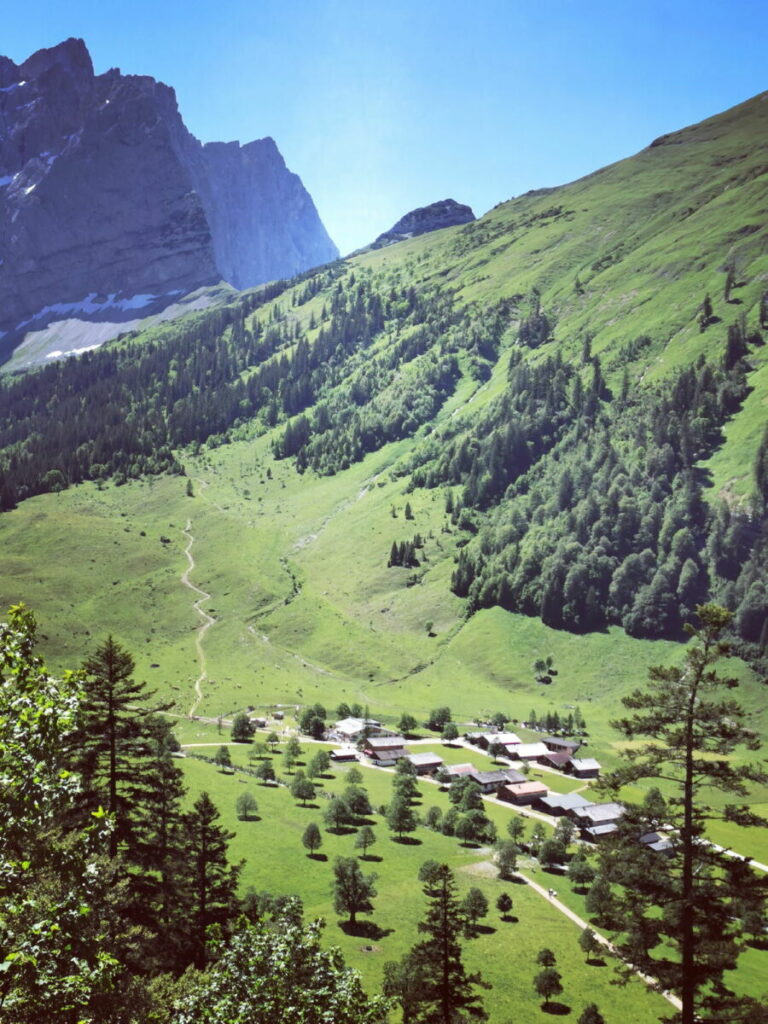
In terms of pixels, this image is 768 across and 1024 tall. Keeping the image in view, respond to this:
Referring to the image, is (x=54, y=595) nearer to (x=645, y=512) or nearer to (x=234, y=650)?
(x=234, y=650)

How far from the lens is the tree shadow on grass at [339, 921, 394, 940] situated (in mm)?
64613

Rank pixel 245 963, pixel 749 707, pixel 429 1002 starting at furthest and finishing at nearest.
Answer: pixel 749 707 < pixel 429 1002 < pixel 245 963

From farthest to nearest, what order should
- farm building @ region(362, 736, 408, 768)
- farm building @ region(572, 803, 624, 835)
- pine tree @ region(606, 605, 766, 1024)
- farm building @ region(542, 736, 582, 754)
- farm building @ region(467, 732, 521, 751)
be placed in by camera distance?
1. farm building @ region(467, 732, 521, 751)
2. farm building @ region(542, 736, 582, 754)
3. farm building @ region(362, 736, 408, 768)
4. farm building @ region(572, 803, 624, 835)
5. pine tree @ region(606, 605, 766, 1024)

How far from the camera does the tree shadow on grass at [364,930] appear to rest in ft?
212

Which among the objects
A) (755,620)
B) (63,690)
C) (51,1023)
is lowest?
(755,620)

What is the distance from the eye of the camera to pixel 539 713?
149250 millimetres

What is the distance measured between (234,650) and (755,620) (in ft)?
394

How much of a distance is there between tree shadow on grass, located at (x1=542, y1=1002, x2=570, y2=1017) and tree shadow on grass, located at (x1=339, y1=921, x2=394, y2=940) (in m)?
15.4

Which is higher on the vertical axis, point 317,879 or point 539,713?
point 317,879

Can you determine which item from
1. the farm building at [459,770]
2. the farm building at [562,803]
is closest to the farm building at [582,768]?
the farm building at [562,803]

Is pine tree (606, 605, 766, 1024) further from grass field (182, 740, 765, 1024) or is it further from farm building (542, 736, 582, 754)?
farm building (542, 736, 582, 754)

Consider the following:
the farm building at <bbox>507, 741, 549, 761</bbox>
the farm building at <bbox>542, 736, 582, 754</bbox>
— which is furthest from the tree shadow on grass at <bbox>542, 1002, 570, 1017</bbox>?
the farm building at <bbox>542, 736, 582, 754</bbox>

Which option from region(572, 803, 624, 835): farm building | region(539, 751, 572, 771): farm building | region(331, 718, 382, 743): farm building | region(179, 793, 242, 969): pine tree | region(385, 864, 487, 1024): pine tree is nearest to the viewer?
region(385, 864, 487, 1024): pine tree

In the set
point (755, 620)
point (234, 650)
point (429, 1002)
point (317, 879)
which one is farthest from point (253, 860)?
point (755, 620)
